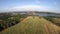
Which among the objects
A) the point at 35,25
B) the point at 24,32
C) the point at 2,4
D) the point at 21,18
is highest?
the point at 2,4

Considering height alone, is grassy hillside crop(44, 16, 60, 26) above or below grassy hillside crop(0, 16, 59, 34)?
above

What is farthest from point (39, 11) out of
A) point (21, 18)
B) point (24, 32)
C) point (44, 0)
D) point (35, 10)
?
point (24, 32)

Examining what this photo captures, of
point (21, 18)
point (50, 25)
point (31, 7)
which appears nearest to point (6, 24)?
point (21, 18)

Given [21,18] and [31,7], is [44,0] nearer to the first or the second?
[31,7]

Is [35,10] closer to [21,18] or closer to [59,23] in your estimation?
[21,18]

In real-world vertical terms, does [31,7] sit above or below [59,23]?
above

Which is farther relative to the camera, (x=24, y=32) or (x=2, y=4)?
(x=2, y=4)

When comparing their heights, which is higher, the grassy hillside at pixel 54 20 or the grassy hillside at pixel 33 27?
the grassy hillside at pixel 54 20

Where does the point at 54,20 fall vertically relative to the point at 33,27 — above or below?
above
